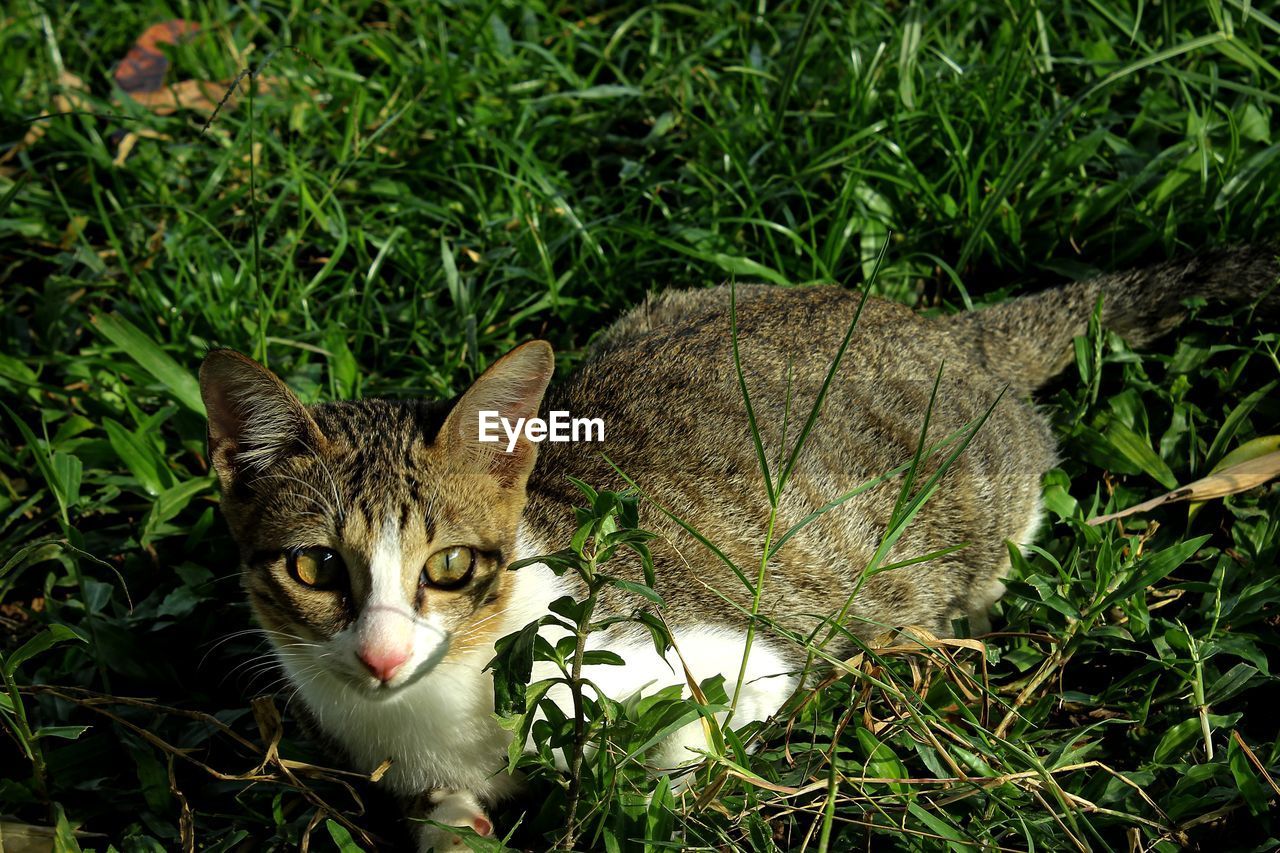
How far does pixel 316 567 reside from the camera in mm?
2742

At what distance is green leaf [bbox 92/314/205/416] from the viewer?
3.79 metres

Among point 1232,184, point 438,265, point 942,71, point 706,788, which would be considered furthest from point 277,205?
point 1232,184

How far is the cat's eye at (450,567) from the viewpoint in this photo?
2.75 meters

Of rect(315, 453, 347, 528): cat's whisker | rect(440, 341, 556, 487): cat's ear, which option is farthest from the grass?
rect(440, 341, 556, 487): cat's ear

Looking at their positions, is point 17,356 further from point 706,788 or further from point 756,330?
A: point 706,788

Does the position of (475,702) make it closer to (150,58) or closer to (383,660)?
(383,660)

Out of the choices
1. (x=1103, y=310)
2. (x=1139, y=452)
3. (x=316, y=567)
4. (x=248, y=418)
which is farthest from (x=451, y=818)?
(x=1103, y=310)

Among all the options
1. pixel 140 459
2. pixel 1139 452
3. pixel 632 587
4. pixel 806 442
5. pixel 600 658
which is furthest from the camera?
pixel 140 459

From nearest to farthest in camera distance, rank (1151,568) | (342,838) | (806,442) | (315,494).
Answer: (342,838) < (315,494) < (1151,568) < (806,442)

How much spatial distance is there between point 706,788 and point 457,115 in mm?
3000

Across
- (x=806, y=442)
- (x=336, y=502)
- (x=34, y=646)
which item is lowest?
(x=806, y=442)

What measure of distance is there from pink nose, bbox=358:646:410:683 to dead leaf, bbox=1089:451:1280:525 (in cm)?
206

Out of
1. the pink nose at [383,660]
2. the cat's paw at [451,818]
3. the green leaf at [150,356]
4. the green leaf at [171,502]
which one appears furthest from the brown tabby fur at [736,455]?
the green leaf at [150,356]

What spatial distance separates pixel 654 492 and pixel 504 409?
500mm
